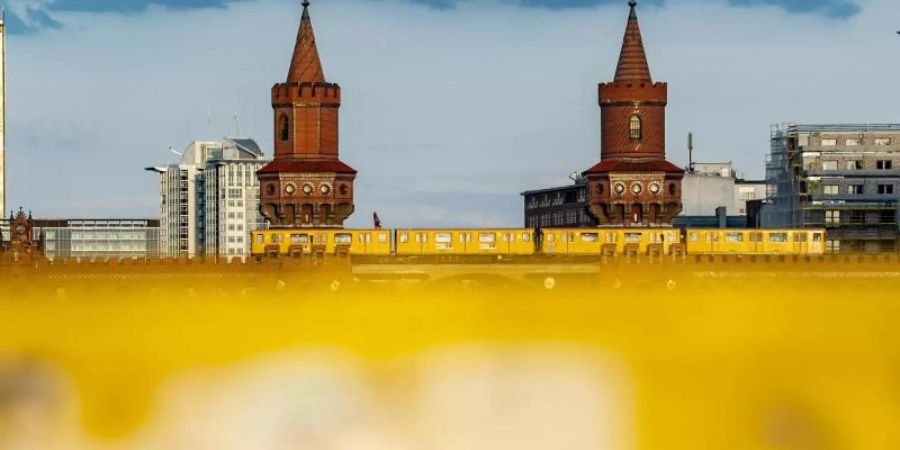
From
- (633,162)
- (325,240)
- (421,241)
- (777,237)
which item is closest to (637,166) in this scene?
(633,162)

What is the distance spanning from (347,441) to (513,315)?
50315 mm

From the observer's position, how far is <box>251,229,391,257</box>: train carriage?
15300 centimetres

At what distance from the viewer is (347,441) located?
3219 inches

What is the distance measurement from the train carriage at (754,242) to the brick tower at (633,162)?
333cm

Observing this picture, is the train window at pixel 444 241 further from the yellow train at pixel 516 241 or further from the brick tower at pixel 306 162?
the brick tower at pixel 306 162

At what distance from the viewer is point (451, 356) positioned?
108 m

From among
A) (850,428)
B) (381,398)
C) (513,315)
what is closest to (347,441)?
(381,398)

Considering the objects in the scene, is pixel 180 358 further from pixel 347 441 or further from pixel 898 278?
pixel 898 278

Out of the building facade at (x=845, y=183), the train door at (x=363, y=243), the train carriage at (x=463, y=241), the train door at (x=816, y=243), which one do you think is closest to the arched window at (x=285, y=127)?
the train door at (x=363, y=243)

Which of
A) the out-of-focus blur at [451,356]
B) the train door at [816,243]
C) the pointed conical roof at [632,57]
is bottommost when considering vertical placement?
the out-of-focus blur at [451,356]

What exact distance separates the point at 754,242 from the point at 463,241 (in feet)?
70.4

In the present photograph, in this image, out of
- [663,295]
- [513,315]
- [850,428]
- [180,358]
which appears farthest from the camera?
[663,295]

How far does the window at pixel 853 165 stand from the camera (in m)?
184

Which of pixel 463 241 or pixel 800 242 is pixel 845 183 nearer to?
pixel 800 242
